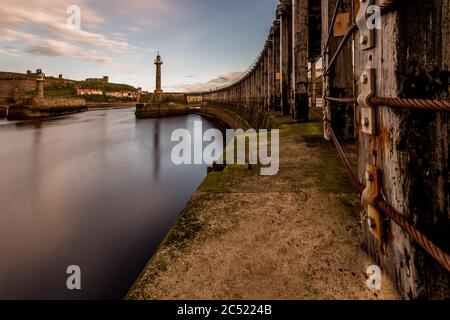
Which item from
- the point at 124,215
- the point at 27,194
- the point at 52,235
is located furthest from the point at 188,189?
the point at 27,194

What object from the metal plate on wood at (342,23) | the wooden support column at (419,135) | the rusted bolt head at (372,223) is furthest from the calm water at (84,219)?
the metal plate on wood at (342,23)

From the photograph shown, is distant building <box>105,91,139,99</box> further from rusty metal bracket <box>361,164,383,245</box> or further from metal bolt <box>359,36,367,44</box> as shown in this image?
rusty metal bracket <box>361,164,383,245</box>

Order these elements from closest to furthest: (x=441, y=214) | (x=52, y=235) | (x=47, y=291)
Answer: (x=441, y=214), (x=47, y=291), (x=52, y=235)

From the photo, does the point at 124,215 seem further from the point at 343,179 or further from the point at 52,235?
the point at 343,179

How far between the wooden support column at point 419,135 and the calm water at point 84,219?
162 inches

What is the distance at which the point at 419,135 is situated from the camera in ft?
3.36

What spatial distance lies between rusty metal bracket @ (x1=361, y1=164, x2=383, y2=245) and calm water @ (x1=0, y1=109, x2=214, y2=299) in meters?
3.94

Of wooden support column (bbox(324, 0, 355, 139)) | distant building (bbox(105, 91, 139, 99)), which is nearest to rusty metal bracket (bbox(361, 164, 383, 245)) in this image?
wooden support column (bbox(324, 0, 355, 139))

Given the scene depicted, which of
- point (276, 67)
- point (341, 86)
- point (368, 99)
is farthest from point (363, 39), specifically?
point (276, 67)

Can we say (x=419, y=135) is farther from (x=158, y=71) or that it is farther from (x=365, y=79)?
(x=158, y=71)

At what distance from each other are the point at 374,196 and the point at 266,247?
786 mm

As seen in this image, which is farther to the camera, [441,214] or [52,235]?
[52,235]

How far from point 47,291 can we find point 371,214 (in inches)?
189

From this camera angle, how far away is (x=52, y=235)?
590 centimetres
